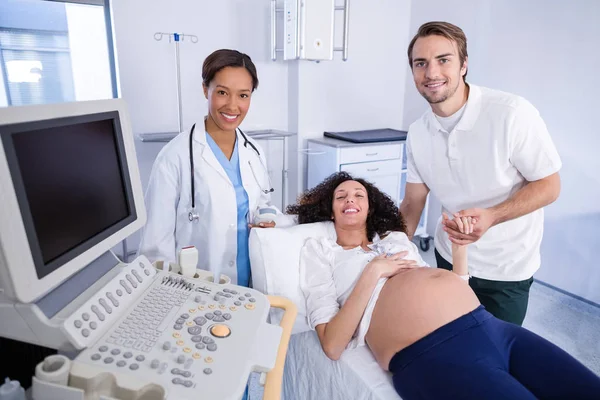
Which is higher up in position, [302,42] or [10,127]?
[302,42]

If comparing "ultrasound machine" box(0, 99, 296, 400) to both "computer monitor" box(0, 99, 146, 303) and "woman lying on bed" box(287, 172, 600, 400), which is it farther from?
"woman lying on bed" box(287, 172, 600, 400)

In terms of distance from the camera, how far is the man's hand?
1.40 m

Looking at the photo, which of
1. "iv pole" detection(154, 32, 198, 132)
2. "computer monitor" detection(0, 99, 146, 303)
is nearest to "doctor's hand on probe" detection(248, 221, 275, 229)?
"computer monitor" detection(0, 99, 146, 303)

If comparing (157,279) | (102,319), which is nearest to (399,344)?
(157,279)

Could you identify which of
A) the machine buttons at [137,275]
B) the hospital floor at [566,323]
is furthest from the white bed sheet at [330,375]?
the machine buttons at [137,275]

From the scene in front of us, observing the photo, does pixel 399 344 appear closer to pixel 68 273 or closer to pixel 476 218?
pixel 476 218

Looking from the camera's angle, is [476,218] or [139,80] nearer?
[476,218]

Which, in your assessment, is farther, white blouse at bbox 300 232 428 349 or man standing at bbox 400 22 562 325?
man standing at bbox 400 22 562 325

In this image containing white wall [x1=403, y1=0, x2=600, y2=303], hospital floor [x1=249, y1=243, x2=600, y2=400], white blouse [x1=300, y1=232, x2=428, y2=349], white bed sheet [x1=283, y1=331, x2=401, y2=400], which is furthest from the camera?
white wall [x1=403, y1=0, x2=600, y2=303]

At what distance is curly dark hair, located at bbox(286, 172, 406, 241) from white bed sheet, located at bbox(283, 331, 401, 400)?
20.1 inches

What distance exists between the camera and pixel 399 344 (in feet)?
4.21

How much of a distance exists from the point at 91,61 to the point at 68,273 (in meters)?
2.71

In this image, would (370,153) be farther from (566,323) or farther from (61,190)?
(61,190)

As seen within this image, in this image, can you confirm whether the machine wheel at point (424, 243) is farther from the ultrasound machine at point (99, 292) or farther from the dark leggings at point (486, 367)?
the ultrasound machine at point (99, 292)
